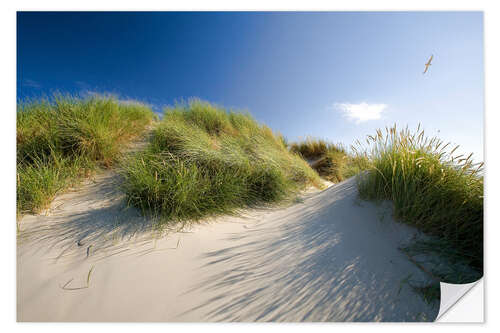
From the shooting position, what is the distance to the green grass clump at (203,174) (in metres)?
1.49

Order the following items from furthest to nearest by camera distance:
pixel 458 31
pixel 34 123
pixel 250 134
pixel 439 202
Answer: pixel 250 134, pixel 34 123, pixel 458 31, pixel 439 202

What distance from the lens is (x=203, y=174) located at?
1.99m

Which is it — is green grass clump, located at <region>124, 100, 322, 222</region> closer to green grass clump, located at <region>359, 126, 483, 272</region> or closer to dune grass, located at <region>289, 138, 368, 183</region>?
green grass clump, located at <region>359, 126, 483, 272</region>

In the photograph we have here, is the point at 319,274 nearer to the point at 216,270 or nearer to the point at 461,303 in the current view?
the point at 216,270

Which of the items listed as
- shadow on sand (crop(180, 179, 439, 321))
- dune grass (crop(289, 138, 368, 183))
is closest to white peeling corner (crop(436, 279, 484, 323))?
shadow on sand (crop(180, 179, 439, 321))

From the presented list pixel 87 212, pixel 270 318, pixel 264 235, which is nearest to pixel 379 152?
pixel 264 235

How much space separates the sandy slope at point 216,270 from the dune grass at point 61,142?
0.33m

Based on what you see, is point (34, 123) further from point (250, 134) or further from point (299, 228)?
point (299, 228)

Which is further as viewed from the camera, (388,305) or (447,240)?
(447,240)

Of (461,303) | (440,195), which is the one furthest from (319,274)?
(440,195)

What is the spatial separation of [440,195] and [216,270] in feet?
5.29

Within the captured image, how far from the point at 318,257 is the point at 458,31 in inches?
79.0

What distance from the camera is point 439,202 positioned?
1241mm

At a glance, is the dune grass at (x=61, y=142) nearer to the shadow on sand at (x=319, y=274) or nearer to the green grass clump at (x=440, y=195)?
the shadow on sand at (x=319, y=274)
